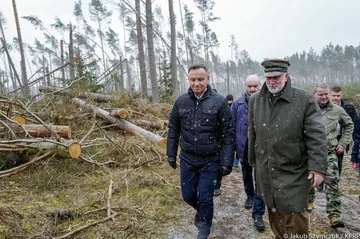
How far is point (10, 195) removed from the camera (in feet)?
14.1

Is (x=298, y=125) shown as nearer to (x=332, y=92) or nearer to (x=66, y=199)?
(x=332, y=92)

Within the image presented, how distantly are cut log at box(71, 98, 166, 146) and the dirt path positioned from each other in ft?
8.78

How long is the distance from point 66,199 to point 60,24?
25443 millimetres

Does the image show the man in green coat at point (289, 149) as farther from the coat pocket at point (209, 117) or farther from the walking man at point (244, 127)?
the walking man at point (244, 127)

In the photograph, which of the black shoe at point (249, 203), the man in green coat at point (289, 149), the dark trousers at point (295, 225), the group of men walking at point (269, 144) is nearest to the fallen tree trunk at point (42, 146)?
the group of men walking at point (269, 144)

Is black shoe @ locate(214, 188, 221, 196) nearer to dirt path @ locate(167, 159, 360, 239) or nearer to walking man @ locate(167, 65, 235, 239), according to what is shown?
dirt path @ locate(167, 159, 360, 239)

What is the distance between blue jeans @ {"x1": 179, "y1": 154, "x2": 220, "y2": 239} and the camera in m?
3.08

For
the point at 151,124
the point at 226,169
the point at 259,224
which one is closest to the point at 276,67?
the point at 226,169

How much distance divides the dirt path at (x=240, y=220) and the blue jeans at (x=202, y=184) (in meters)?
0.35

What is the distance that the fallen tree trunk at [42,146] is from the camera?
15.6ft

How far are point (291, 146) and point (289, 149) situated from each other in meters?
0.03

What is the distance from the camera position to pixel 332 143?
12.2 feet

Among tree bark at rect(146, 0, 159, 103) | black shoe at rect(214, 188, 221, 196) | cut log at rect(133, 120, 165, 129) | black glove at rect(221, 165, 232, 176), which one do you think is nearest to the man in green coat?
black glove at rect(221, 165, 232, 176)

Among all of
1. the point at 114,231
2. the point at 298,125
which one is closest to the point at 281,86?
the point at 298,125
